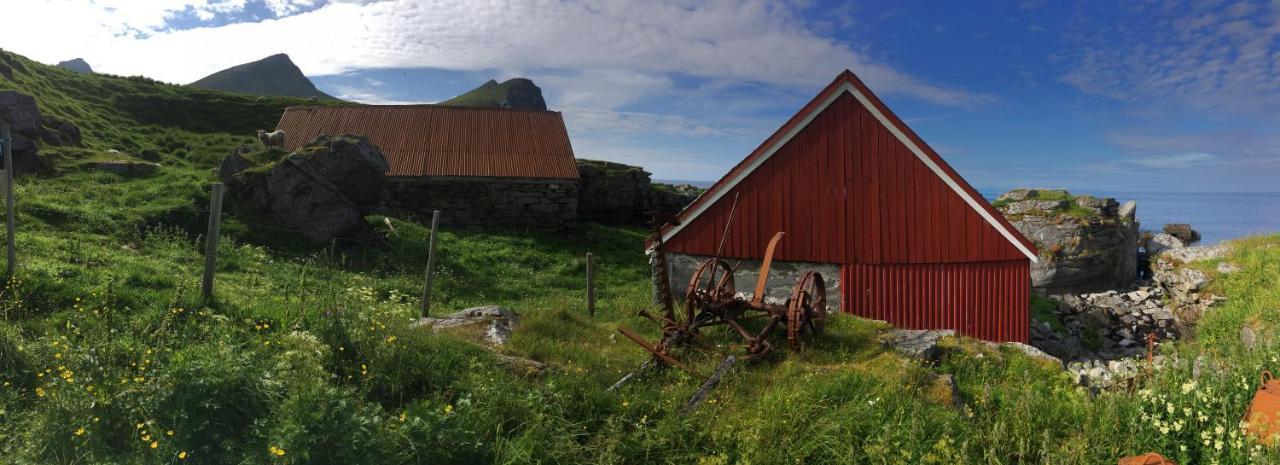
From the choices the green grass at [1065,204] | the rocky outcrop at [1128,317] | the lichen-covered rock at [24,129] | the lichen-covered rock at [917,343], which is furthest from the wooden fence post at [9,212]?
the green grass at [1065,204]

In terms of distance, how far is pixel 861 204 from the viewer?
1267cm

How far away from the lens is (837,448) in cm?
502

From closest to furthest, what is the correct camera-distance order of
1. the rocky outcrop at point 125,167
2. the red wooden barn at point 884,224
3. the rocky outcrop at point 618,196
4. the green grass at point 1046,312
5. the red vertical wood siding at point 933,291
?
the red wooden barn at point 884,224
the red vertical wood siding at point 933,291
the green grass at point 1046,312
the rocky outcrop at point 125,167
the rocky outcrop at point 618,196

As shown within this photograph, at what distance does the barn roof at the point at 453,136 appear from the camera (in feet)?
77.6

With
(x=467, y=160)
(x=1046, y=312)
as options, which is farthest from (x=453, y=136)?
(x=1046, y=312)

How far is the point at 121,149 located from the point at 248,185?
13.2 m

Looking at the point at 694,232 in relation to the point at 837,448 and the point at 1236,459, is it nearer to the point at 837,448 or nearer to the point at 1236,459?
the point at 837,448

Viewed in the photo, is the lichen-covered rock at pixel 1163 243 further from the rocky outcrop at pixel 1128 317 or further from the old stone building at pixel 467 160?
the old stone building at pixel 467 160

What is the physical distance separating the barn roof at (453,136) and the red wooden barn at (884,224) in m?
12.4

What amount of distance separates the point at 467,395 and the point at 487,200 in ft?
61.0

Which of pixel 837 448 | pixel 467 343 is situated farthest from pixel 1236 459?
pixel 467 343

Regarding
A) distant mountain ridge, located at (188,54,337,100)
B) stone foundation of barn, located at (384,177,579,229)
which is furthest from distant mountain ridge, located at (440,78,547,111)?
stone foundation of barn, located at (384,177,579,229)

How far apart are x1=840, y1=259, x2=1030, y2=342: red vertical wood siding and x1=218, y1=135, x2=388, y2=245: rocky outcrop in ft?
40.9

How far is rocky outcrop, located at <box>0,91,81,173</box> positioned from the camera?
16.6 metres
